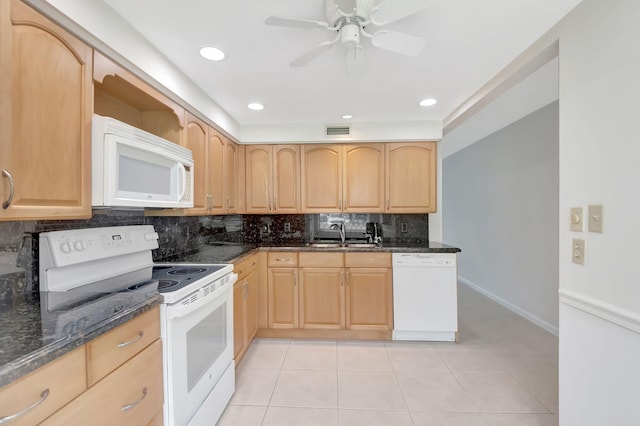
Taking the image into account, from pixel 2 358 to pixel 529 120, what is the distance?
430 centimetres

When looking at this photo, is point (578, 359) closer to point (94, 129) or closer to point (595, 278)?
point (595, 278)

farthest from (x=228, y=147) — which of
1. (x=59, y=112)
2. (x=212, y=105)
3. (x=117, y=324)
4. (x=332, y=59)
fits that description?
(x=117, y=324)

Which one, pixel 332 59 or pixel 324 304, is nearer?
pixel 332 59

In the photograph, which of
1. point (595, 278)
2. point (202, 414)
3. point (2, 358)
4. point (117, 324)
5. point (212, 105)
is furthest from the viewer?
point (212, 105)

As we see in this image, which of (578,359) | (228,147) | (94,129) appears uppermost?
(228,147)

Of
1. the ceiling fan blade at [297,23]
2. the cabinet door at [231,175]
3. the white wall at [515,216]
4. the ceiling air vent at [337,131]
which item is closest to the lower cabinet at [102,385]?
the ceiling fan blade at [297,23]

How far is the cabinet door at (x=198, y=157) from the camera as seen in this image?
2139 mm

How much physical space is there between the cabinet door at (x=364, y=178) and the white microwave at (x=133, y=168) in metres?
1.75

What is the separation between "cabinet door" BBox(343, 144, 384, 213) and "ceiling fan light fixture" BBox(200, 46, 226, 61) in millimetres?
1692

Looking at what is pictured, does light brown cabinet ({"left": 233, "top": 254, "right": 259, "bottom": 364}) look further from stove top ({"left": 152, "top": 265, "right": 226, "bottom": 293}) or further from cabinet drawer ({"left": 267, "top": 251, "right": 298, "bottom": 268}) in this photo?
stove top ({"left": 152, "top": 265, "right": 226, "bottom": 293})

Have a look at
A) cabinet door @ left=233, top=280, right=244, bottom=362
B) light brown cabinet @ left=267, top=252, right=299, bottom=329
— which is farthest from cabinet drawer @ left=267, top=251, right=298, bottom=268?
cabinet door @ left=233, top=280, right=244, bottom=362

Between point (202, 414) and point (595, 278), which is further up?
point (595, 278)

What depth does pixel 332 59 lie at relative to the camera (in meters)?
1.79

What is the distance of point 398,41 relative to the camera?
133cm
